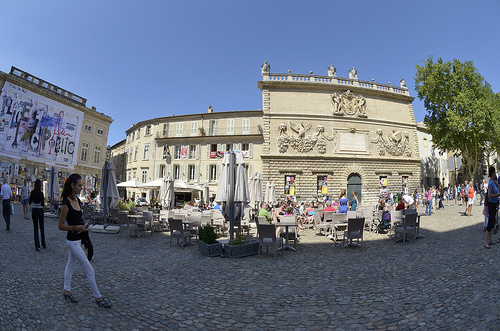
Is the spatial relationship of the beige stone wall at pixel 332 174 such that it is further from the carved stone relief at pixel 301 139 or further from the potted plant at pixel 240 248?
the potted plant at pixel 240 248

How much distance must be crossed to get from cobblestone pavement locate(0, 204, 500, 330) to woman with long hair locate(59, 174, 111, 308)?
18 cm

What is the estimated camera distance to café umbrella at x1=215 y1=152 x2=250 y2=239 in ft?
23.8

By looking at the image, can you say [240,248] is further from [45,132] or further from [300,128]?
[45,132]

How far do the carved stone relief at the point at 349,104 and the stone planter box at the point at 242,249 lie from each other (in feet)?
67.1

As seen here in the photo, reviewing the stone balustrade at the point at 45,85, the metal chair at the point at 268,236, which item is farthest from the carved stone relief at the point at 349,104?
the stone balustrade at the point at 45,85

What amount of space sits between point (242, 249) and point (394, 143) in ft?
78.4

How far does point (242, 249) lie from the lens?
638 cm

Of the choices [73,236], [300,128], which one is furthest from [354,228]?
[300,128]

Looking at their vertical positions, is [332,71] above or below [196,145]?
above

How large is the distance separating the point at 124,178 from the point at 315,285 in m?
36.1

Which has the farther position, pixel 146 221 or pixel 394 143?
pixel 394 143

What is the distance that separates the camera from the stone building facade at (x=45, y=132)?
21.4m

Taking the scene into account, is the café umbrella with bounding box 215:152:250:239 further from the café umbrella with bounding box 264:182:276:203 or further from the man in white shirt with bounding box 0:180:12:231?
the café umbrella with bounding box 264:182:276:203

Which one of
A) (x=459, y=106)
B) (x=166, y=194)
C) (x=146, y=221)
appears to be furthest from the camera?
(x=459, y=106)
